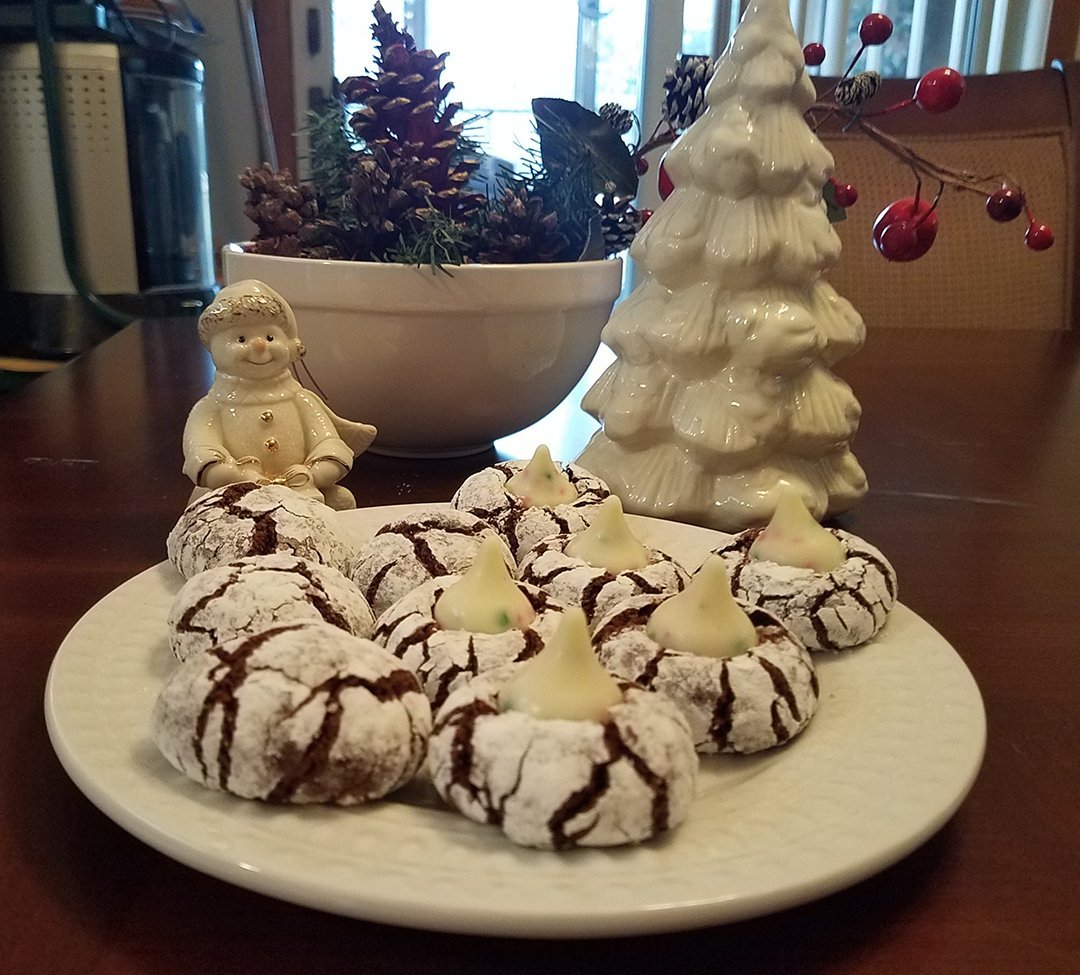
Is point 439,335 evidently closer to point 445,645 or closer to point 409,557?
point 409,557

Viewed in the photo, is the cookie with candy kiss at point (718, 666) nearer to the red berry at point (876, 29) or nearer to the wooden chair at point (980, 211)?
the red berry at point (876, 29)

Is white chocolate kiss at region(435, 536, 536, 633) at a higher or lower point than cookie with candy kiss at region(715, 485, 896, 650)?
higher

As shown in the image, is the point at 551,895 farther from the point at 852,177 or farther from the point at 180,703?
the point at 852,177

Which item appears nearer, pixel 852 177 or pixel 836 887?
pixel 836 887

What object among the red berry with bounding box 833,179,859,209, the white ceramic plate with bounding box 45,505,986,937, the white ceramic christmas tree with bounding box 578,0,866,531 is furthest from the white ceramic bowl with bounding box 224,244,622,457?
the white ceramic plate with bounding box 45,505,986,937

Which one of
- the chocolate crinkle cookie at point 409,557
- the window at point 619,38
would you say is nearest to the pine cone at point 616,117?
the chocolate crinkle cookie at point 409,557

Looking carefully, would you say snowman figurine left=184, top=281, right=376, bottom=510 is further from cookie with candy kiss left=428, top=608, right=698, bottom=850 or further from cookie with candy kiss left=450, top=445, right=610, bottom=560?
cookie with candy kiss left=428, top=608, right=698, bottom=850

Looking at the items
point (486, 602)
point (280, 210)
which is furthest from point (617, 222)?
point (486, 602)

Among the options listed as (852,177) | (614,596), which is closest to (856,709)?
(614,596)
